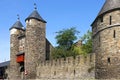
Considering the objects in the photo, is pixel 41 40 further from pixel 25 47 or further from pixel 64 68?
pixel 64 68

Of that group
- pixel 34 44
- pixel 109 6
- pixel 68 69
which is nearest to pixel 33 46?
pixel 34 44

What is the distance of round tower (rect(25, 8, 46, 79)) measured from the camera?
39125 mm

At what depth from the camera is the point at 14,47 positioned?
45000 millimetres

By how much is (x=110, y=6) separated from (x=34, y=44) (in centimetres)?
1630

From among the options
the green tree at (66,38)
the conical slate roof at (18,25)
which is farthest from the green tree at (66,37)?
the conical slate roof at (18,25)

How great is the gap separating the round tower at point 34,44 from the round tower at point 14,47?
15.7ft

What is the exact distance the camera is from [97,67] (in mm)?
25844

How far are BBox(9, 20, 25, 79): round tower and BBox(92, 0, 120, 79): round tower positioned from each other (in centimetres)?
1997

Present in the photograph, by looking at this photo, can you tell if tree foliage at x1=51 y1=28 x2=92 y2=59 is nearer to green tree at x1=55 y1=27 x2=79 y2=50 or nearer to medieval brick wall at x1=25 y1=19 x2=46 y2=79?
green tree at x1=55 y1=27 x2=79 y2=50

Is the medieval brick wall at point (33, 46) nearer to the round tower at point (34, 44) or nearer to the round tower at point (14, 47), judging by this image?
the round tower at point (34, 44)

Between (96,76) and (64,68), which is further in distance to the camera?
(64,68)

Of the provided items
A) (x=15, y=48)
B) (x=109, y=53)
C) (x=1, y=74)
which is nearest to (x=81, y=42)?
(x=15, y=48)

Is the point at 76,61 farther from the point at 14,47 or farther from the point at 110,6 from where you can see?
the point at 14,47

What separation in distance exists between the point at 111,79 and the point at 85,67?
4.88 m
